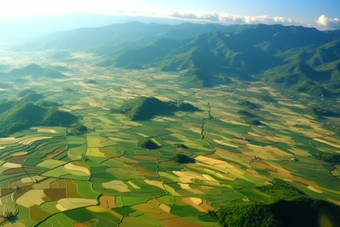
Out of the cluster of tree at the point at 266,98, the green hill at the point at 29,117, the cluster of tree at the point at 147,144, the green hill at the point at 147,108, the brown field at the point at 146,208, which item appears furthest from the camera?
the cluster of tree at the point at 266,98

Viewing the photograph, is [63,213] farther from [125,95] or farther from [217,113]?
[125,95]

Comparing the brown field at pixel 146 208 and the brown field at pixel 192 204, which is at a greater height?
the brown field at pixel 146 208

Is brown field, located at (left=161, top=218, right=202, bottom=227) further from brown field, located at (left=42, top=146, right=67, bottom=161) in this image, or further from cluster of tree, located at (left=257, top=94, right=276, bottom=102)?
cluster of tree, located at (left=257, top=94, right=276, bottom=102)

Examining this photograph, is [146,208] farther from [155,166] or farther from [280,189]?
[280,189]

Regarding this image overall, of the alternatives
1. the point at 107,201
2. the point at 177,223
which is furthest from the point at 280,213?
the point at 107,201

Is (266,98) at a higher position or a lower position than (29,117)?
lower

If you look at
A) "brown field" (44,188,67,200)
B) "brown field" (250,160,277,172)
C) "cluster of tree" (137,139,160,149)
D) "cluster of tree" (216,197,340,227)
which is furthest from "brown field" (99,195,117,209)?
"brown field" (250,160,277,172)

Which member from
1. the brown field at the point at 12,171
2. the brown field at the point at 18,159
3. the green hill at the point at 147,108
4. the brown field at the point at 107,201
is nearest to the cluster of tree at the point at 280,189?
the brown field at the point at 107,201

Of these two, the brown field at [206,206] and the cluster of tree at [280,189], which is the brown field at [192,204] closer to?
the brown field at [206,206]
